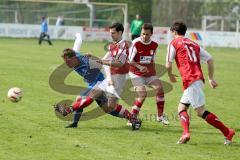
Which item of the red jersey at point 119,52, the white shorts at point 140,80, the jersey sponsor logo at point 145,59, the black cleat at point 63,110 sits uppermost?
the red jersey at point 119,52

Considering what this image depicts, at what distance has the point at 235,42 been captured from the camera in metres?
49.4

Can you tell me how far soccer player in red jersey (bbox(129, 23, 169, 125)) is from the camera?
38.5 feet

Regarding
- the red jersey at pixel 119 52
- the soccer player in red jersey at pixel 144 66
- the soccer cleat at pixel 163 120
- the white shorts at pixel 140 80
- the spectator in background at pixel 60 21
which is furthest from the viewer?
the spectator in background at pixel 60 21

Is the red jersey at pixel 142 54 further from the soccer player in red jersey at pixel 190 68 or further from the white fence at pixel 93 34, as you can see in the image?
the white fence at pixel 93 34

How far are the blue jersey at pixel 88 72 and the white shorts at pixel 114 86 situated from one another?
121 millimetres

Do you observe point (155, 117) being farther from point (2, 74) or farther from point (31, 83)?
point (2, 74)

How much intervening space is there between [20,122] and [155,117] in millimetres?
3001

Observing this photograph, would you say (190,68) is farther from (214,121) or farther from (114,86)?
(114,86)

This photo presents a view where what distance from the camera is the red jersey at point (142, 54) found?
11766 millimetres

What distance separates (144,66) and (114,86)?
34.1 inches

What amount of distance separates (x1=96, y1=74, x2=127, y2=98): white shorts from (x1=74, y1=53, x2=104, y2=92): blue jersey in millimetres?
121

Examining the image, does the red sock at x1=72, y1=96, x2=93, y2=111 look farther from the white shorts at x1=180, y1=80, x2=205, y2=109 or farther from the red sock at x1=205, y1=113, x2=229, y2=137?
the red sock at x1=205, y1=113, x2=229, y2=137

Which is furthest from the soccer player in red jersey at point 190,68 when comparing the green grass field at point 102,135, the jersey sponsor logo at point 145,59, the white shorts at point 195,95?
the jersey sponsor logo at point 145,59

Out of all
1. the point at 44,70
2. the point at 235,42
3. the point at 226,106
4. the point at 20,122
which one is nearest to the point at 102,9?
the point at 235,42
